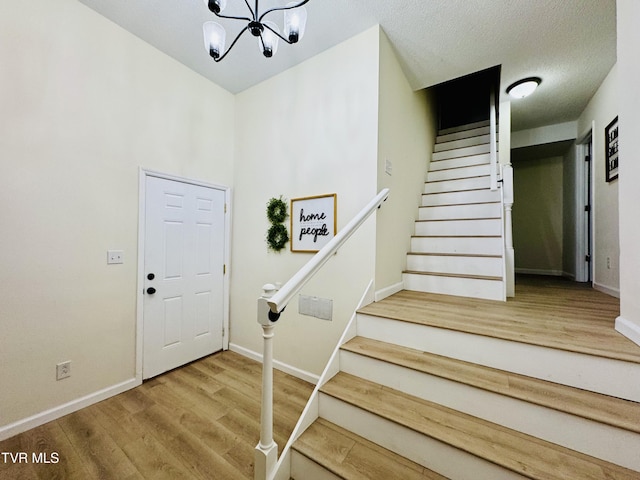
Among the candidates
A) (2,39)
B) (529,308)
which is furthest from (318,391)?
(2,39)

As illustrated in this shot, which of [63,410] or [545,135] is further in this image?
[545,135]

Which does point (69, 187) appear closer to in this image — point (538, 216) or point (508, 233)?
point (508, 233)

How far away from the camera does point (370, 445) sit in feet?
4.23

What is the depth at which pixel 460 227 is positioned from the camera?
2846mm

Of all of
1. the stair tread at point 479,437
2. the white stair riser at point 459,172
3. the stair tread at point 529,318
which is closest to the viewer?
the stair tread at point 479,437

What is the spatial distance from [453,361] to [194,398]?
2.02 metres

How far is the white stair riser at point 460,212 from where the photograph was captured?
9.24 feet

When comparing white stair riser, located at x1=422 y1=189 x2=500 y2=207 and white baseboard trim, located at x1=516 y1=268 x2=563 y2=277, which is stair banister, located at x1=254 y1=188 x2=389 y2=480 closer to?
white stair riser, located at x1=422 y1=189 x2=500 y2=207

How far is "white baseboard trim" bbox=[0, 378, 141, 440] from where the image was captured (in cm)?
169

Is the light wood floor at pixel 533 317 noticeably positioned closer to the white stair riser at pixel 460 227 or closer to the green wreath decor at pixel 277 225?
the white stair riser at pixel 460 227

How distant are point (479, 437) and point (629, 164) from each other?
1708 millimetres

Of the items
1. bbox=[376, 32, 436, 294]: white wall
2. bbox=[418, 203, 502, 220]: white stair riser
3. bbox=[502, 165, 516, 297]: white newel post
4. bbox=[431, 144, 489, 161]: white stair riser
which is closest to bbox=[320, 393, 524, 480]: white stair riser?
bbox=[376, 32, 436, 294]: white wall

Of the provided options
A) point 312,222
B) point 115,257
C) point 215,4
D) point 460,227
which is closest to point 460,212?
point 460,227

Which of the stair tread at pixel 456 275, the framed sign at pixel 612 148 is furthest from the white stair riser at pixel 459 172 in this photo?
the stair tread at pixel 456 275
